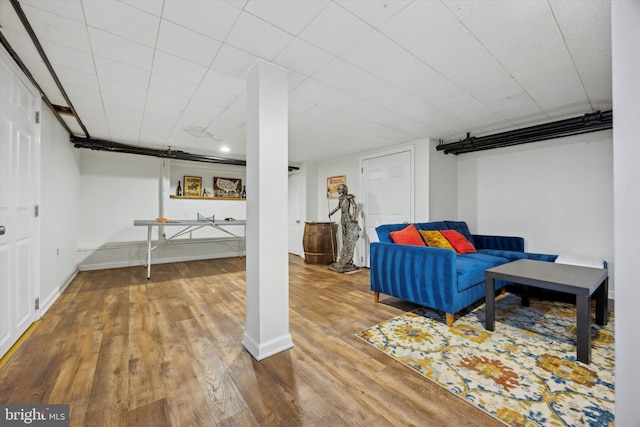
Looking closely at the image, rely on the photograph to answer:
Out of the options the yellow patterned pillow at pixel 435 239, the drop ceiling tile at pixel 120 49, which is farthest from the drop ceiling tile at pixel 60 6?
the yellow patterned pillow at pixel 435 239

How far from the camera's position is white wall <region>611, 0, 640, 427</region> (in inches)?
22.3

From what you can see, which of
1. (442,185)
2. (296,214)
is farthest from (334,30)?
(296,214)

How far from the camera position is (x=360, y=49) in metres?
1.82

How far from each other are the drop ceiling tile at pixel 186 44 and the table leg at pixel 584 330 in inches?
123

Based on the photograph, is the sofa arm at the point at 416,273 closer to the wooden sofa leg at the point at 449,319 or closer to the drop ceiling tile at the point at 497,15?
the wooden sofa leg at the point at 449,319

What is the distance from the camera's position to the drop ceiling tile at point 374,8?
140cm

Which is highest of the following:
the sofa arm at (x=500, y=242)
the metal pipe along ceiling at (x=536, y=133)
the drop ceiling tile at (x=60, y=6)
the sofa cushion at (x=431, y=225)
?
the drop ceiling tile at (x=60, y=6)

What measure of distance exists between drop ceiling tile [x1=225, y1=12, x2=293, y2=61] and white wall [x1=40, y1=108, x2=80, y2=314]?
2452 mm

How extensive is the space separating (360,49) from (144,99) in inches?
89.8

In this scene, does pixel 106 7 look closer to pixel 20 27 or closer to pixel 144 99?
pixel 20 27

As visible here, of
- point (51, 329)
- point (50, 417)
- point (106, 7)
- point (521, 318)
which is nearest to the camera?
point (50, 417)

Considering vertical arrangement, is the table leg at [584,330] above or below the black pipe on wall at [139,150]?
below

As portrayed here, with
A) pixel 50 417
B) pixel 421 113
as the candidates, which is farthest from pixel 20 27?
pixel 421 113

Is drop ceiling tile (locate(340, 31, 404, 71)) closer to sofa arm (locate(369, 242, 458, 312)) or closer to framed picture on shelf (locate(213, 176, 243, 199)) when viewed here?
sofa arm (locate(369, 242, 458, 312))
